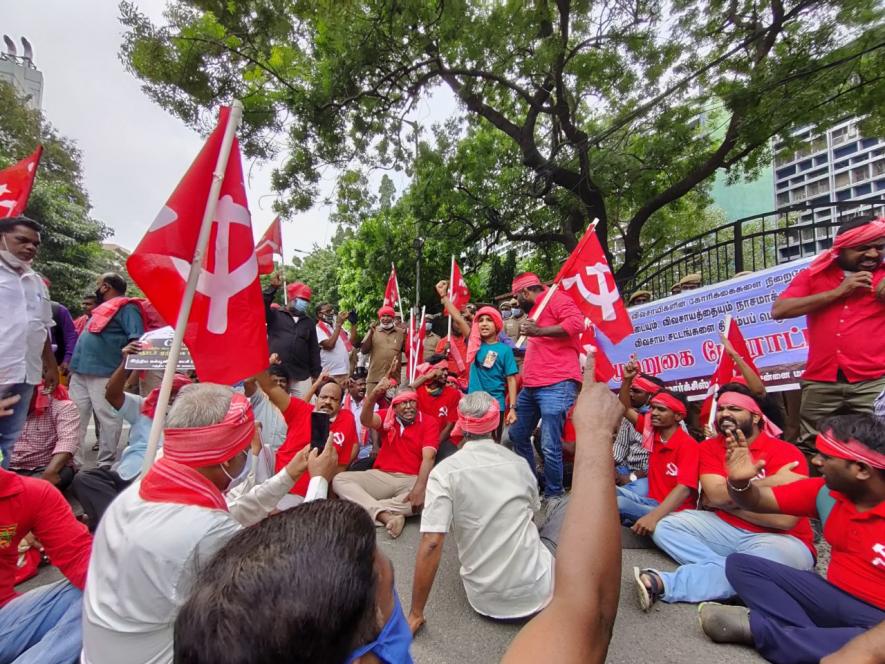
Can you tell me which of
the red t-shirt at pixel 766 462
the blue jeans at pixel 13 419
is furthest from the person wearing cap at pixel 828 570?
the blue jeans at pixel 13 419

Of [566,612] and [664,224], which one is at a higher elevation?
[664,224]

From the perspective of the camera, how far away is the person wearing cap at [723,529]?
2691mm

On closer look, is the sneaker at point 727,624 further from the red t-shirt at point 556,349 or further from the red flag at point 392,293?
the red flag at point 392,293

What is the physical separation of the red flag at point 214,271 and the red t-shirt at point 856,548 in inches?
112

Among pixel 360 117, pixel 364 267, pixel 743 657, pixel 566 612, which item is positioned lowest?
pixel 743 657

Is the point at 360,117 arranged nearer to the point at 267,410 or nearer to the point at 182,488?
the point at 267,410

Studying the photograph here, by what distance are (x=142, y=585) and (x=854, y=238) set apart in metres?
4.03

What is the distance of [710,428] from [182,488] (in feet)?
10.5

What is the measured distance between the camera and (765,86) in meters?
6.87

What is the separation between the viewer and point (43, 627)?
72.7 inches

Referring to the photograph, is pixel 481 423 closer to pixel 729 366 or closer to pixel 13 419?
pixel 729 366

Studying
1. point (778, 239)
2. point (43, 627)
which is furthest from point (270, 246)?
point (778, 239)

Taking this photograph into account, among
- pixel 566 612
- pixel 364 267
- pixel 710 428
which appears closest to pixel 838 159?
pixel 364 267

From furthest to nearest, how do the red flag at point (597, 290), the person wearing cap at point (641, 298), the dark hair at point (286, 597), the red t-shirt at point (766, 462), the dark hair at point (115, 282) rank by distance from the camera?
the person wearing cap at point (641, 298), the dark hair at point (115, 282), the red flag at point (597, 290), the red t-shirt at point (766, 462), the dark hair at point (286, 597)
